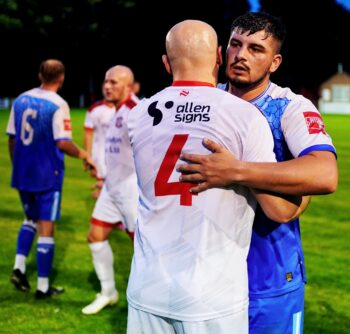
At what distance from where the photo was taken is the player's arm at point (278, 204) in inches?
105

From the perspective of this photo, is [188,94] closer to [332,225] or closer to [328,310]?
[328,310]

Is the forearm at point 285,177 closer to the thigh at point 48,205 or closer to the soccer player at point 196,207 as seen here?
the soccer player at point 196,207

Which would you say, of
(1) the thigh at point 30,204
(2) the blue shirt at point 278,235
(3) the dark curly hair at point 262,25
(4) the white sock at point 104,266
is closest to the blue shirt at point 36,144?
(1) the thigh at point 30,204

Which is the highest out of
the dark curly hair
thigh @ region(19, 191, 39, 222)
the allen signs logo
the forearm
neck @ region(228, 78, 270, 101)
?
the dark curly hair

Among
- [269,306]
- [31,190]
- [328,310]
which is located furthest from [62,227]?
[269,306]

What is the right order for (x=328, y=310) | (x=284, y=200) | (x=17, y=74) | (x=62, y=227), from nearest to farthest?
(x=284, y=200) < (x=328, y=310) < (x=62, y=227) < (x=17, y=74)

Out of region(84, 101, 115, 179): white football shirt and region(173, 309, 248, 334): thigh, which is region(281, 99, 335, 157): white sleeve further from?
region(84, 101, 115, 179): white football shirt

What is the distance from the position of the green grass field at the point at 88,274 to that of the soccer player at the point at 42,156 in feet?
1.16

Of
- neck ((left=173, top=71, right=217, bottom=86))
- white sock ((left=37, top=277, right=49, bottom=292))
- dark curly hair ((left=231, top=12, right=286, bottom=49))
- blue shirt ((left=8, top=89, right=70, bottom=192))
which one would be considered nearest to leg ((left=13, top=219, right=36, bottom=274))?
white sock ((left=37, top=277, right=49, bottom=292))

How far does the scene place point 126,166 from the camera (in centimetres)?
688

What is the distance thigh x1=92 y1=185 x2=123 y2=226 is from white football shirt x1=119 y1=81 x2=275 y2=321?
3.96 m

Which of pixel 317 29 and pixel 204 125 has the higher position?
pixel 317 29

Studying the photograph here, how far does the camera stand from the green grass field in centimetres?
612

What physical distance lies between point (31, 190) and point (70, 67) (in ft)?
184
